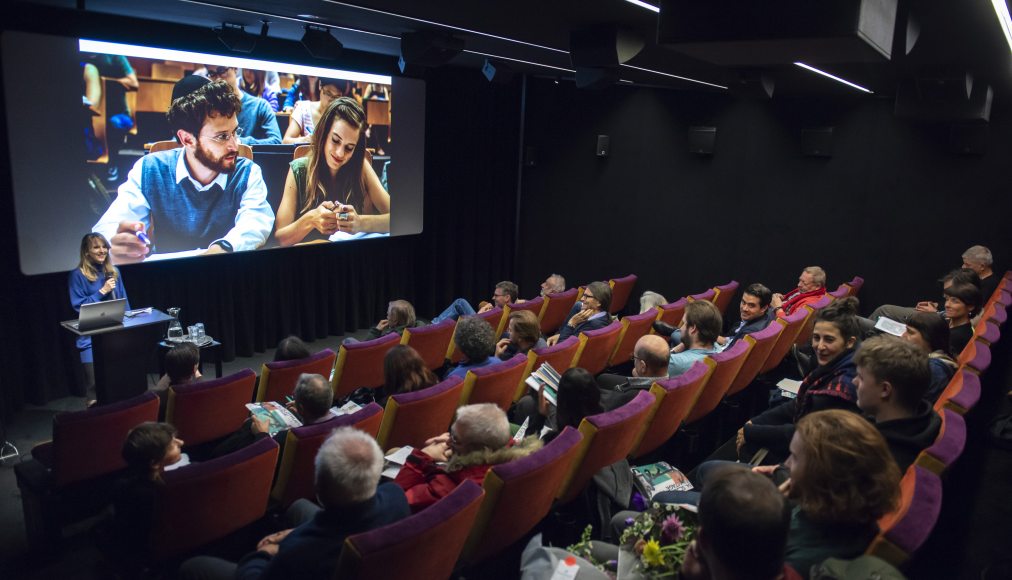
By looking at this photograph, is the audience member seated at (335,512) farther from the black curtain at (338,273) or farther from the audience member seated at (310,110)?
the audience member seated at (310,110)

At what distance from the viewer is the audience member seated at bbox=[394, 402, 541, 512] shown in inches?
103

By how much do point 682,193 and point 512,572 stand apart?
702 centimetres

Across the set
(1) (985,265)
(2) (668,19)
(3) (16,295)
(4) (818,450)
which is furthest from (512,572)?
(1) (985,265)

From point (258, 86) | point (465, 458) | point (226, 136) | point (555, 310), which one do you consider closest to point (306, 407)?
point (465, 458)

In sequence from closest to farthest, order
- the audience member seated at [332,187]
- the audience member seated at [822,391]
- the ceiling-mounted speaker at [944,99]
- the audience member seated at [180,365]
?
the audience member seated at [822,391] < the audience member seated at [180,365] < the ceiling-mounted speaker at [944,99] < the audience member seated at [332,187]

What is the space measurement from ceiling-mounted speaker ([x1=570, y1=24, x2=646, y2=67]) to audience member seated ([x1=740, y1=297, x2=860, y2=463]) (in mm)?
2488

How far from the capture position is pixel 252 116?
6.67 metres

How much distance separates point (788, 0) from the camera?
2.41 metres

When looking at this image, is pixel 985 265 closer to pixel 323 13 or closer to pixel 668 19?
pixel 668 19

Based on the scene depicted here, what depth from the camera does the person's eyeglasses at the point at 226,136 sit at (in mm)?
6430

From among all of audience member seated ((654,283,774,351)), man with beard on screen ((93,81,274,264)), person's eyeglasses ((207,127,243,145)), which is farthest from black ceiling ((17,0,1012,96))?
audience member seated ((654,283,774,351))

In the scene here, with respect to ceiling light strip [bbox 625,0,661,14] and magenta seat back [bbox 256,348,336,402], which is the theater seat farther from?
ceiling light strip [bbox 625,0,661,14]

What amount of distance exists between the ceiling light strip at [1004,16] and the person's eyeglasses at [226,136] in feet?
20.2

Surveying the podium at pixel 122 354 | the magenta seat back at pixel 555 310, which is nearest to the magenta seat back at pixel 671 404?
the magenta seat back at pixel 555 310
